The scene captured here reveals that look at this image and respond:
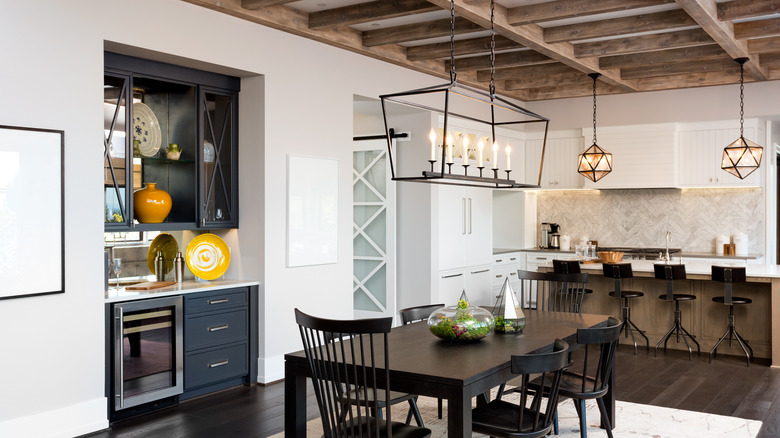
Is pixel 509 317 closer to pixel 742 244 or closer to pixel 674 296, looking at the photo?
pixel 674 296

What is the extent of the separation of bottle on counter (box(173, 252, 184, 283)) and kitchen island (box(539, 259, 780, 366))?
402 centimetres

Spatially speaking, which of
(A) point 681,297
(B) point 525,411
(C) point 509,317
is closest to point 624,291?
(A) point 681,297

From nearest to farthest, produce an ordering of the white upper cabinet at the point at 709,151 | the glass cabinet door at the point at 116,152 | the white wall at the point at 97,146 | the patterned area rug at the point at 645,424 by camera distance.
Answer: the white wall at the point at 97,146, the patterned area rug at the point at 645,424, the glass cabinet door at the point at 116,152, the white upper cabinet at the point at 709,151

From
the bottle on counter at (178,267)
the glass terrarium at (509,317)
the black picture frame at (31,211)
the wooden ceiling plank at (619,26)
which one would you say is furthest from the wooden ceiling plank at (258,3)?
the glass terrarium at (509,317)

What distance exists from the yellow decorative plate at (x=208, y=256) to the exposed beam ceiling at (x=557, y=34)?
1.79 meters

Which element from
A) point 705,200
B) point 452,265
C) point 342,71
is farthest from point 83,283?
point 705,200

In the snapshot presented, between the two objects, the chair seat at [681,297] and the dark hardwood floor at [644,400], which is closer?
the dark hardwood floor at [644,400]

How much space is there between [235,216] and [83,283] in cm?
158

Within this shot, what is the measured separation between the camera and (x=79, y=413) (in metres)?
4.29

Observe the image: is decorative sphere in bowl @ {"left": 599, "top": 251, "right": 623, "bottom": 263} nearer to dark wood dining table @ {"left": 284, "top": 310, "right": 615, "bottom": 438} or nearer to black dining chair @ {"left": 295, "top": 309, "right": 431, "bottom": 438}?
dark wood dining table @ {"left": 284, "top": 310, "right": 615, "bottom": 438}

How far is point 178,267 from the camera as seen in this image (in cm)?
543

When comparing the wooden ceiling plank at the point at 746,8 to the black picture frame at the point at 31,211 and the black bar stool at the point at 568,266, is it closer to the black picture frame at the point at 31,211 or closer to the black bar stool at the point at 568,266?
the black bar stool at the point at 568,266

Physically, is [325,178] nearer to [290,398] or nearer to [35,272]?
[35,272]

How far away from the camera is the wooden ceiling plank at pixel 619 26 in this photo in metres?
5.56
